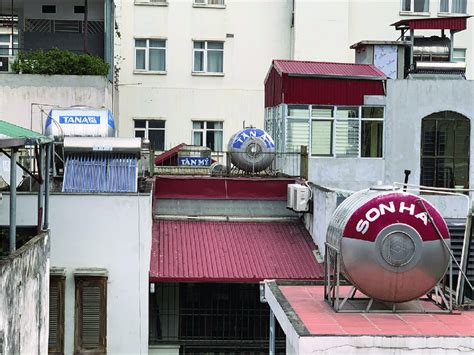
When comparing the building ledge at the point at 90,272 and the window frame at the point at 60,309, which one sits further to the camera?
the building ledge at the point at 90,272

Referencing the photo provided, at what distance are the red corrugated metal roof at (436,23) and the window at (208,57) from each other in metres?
8.70

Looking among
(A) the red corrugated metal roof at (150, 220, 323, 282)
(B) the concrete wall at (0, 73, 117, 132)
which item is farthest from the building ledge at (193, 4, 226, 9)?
(A) the red corrugated metal roof at (150, 220, 323, 282)

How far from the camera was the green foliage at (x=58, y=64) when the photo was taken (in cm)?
2628

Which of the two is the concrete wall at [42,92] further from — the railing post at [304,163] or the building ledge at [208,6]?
the building ledge at [208,6]

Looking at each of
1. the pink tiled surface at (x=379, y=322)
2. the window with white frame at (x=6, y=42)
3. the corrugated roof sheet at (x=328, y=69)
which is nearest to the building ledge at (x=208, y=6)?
the window with white frame at (x=6, y=42)

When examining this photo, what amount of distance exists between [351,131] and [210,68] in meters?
11.6

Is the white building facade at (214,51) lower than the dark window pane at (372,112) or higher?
higher

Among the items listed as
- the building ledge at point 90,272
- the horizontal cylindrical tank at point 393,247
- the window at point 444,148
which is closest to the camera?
the horizontal cylindrical tank at point 393,247

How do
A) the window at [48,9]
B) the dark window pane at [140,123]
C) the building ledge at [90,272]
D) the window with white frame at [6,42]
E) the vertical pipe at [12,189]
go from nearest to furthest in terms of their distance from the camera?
the vertical pipe at [12,189], the building ledge at [90,272], the window at [48,9], the dark window pane at [140,123], the window with white frame at [6,42]

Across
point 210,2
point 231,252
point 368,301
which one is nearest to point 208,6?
point 210,2

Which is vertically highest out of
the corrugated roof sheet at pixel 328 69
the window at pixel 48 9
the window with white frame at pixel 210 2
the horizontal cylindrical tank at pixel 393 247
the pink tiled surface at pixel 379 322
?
the window with white frame at pixel 210 2

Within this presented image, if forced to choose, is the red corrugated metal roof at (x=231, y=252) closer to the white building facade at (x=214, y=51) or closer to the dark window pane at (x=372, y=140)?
the dark window pane at (x=372, y=140)

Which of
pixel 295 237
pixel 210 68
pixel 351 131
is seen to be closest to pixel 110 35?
pixel 210 68

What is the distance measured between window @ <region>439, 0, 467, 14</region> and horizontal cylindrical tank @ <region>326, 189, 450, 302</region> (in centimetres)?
2476
